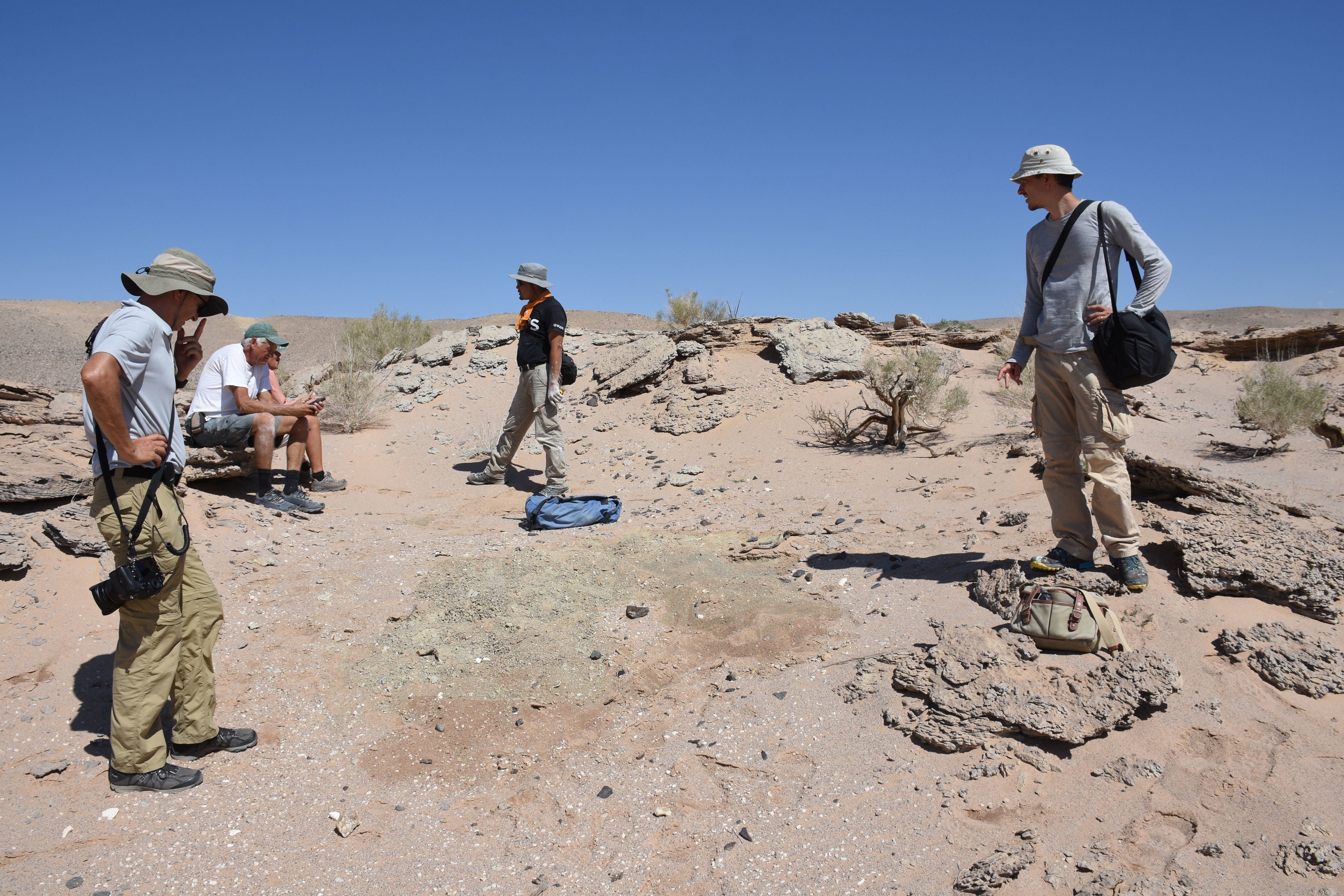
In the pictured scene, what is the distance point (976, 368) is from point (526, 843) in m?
9.53

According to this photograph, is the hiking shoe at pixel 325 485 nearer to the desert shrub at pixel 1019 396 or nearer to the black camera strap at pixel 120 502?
the black camera strap at pixel 120 502

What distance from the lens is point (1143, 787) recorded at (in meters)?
2.67

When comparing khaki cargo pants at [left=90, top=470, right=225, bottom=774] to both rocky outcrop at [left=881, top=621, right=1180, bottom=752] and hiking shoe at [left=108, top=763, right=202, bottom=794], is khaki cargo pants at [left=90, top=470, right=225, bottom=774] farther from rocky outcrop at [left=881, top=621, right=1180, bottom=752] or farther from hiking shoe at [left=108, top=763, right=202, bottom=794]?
rocky outcrop at [left=881, top=621, right=1180, bottom=752]

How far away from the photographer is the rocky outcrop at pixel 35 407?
18.0ft

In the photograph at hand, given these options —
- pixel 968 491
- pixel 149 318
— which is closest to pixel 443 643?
pixel 149 318

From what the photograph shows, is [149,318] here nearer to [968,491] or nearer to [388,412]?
[968,491]

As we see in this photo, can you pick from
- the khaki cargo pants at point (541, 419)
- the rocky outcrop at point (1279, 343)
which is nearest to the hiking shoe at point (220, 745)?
the khaki cargo pants at point (541, 419)

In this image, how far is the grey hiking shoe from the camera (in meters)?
3.04

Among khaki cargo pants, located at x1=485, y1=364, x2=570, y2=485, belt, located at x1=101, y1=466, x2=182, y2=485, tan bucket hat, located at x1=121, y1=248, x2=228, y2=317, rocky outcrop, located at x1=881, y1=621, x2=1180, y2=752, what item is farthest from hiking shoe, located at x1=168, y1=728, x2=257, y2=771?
khaki cargo pants, located at x1=485, y1=364, x2=570, y2=485

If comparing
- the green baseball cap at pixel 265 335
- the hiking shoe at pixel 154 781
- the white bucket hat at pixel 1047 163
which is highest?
the white bucket hat at pixel 1047 163

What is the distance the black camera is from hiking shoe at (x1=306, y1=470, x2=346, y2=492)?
4.29m

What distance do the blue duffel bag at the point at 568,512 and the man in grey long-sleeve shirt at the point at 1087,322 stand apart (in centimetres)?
318

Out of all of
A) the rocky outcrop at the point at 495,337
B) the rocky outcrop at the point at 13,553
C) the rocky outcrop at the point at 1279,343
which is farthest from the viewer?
the rocky outcrop at the point at 1279,343

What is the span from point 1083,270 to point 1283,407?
16.7 feet
